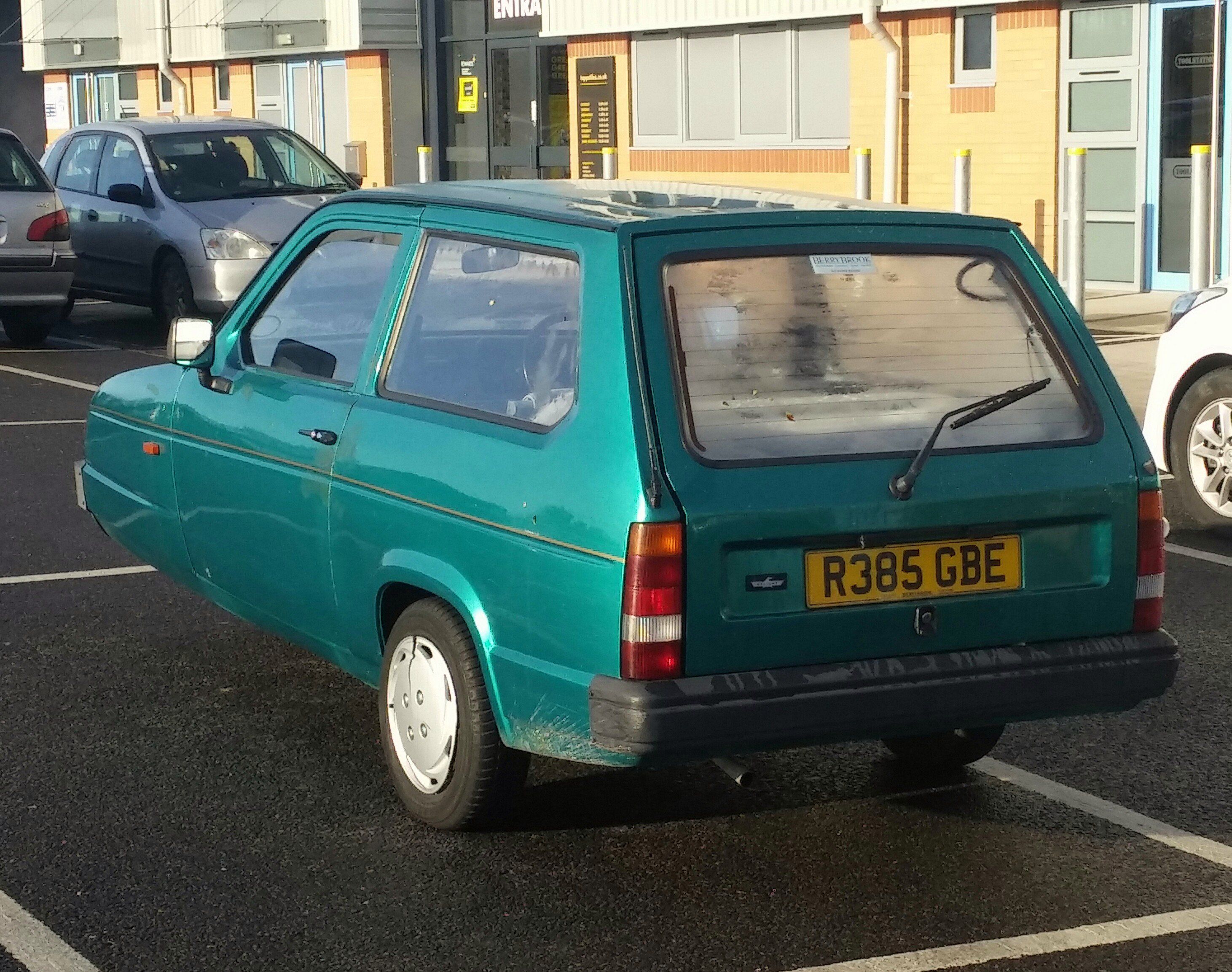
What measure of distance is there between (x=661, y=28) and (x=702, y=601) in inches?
807

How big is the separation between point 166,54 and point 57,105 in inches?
249

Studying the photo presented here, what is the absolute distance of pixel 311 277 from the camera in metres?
5.72

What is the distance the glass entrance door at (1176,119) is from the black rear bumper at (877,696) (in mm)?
13800

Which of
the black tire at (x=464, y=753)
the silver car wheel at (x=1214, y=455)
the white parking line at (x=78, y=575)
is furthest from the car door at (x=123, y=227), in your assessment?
the black tire at (x=464, y=753)

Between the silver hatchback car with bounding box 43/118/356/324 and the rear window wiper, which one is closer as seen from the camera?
the rear window wiper

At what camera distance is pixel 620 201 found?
16.3 feet

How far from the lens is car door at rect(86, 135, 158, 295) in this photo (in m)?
16.5

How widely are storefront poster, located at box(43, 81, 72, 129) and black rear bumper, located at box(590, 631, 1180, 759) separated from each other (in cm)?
3702

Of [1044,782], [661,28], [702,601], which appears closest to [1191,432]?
[1044,782]

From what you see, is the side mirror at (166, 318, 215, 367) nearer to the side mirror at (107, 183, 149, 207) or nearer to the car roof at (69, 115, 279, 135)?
the side mirror at (107, 183, 149, 207)

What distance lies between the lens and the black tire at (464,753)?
15.2ft

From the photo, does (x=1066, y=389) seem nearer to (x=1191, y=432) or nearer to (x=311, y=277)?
(x=311, y=277)

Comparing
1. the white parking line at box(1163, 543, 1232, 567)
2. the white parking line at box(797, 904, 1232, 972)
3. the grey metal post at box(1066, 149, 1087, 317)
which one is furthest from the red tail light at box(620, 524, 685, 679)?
the grey metal post at box(1066, 149, 1087, 317)

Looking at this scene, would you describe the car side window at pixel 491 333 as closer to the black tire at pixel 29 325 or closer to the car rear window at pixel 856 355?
the car rear window at pixel 856 355
